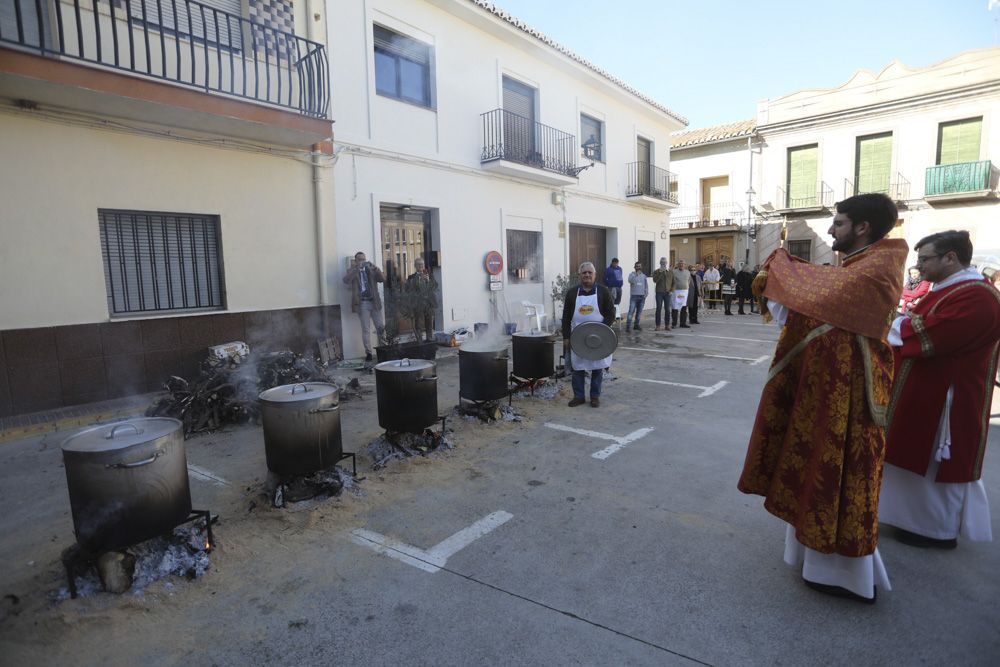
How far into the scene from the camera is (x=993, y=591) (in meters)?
2.72

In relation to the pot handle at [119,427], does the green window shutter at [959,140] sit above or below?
above

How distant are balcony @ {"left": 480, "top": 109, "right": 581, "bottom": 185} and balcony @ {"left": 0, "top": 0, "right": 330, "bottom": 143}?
4.04m

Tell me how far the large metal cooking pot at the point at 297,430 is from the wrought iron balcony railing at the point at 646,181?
14.5 meters

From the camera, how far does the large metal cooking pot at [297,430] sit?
11.9 ft

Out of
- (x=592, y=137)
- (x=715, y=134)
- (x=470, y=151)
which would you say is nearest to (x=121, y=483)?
(x=470, y=151)

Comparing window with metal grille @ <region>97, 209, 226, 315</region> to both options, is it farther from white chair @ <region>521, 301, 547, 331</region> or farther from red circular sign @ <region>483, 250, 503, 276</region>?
white chair @ <region>521, 301, 547, 331</region>

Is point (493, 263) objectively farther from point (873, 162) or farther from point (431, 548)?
point (873, 162)

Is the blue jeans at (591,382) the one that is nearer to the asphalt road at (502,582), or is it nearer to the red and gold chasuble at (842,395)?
the asphalt road at (502,582)

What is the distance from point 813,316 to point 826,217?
70.3 feet

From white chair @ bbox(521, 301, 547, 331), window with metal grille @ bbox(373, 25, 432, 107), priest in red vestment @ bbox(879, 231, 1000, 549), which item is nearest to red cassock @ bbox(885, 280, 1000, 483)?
priest in red vestment @ bbox(879, 231, 1000, 549)

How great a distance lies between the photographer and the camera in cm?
859

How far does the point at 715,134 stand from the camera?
2339cm

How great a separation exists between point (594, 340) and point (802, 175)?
19.6 m

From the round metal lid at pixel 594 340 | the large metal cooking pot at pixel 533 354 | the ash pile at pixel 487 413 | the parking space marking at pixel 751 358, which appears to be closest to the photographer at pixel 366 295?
the large metal cooking pot at pixel 533 354
